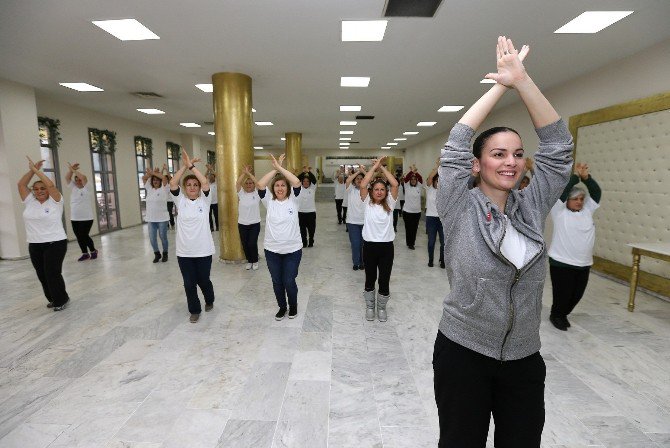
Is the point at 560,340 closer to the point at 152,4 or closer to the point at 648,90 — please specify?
the point at 648,90

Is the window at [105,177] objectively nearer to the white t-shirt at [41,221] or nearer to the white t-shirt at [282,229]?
the white t-shirt at [41,221]

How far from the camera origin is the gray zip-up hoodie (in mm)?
1298

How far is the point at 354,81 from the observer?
759 centimetres

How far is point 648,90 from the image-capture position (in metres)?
5.63

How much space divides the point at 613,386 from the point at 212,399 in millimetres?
3431

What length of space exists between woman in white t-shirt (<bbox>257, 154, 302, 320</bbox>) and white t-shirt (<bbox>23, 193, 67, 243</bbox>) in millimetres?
2790

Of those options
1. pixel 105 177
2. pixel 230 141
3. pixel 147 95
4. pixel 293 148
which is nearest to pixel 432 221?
pixel 230 141

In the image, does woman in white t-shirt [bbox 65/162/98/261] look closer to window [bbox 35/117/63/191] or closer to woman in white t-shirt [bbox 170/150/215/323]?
window [bbox 35/117/63/191]

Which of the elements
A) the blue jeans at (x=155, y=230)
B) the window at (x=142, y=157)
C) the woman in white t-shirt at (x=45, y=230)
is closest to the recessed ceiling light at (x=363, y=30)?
the woman in white t-shirt at (x=45, y=230)

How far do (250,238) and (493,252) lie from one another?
582 cm

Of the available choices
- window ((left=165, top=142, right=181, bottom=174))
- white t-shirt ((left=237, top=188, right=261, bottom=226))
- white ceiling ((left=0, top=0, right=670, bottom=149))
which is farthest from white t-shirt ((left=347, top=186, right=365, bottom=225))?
window ((left=165, top=142, right=181, bottom=174))

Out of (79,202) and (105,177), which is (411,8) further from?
(105,177)

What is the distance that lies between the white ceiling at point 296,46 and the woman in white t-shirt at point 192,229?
2.12 metres

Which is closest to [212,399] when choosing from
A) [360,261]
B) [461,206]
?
[461,206]
